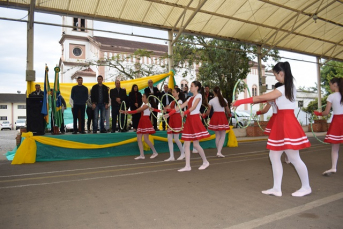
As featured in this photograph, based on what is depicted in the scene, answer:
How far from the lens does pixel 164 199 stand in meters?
4.41

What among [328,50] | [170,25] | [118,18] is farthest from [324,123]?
[118,18]

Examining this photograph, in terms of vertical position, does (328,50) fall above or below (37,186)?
above

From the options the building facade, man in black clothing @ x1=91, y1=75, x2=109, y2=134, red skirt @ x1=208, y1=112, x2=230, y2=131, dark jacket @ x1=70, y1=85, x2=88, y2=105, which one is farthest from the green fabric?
the building facade

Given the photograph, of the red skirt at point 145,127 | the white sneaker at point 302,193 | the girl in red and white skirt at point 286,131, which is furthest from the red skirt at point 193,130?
the white sneaker at point 302,193

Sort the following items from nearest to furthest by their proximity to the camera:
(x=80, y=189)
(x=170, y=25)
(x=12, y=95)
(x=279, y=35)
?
(x=80, y=189) → (x=170, y=25) → (x=279, y=35) → (x=12, y=95)

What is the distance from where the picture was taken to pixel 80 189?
17.0 ft

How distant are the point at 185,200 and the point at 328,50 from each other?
22.7 m

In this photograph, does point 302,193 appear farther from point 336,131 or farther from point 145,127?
point 145,127

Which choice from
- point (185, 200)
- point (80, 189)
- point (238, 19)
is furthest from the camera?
point (238, 19)

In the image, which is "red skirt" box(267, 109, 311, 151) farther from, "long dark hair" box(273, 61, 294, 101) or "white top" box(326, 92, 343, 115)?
"white top" box(326, 92, 343, 115)

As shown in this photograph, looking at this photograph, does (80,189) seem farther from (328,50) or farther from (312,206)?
(328,50)

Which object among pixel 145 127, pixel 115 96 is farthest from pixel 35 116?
pixel 145 127

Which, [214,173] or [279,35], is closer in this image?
[214,173]

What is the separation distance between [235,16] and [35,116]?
11394 mm
